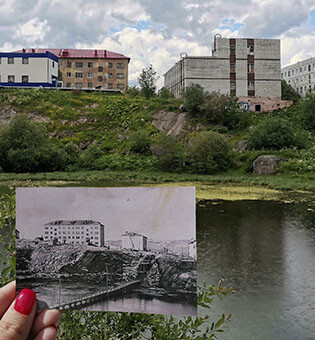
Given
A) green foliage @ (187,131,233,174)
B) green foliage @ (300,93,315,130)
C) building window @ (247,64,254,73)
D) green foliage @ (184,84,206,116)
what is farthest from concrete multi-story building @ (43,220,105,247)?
building window @ (247,64,254,73)

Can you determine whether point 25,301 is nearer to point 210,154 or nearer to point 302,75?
point 210,154

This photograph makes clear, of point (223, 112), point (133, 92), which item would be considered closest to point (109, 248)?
point (223, 112)

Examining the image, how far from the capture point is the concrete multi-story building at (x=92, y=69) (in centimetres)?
5441

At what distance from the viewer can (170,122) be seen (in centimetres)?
3525

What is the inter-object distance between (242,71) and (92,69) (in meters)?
21.4

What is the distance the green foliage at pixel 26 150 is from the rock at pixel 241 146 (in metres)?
12.7

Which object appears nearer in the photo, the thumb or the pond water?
the thumb

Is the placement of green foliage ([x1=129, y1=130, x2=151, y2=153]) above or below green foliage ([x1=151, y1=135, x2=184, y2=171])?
above

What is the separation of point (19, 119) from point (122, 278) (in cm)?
3097

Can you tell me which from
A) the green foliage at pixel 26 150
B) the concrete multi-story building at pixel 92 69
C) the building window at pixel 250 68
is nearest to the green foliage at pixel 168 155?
the green foliage at pixel 26 150

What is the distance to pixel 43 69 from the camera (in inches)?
1698

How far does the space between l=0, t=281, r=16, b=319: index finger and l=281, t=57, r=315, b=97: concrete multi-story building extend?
61.6 metres

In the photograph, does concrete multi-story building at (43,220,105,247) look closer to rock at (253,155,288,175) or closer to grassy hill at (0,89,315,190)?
grassy hill at (0,89,315,190)

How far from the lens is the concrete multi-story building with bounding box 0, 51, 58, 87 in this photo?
4272cm
